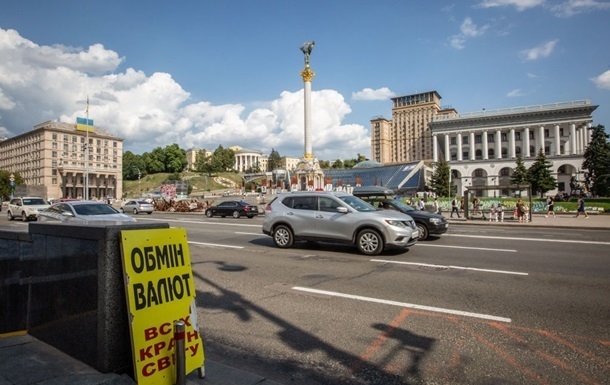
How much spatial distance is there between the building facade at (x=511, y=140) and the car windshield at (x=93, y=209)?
264ft

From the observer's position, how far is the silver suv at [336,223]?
10320 mm

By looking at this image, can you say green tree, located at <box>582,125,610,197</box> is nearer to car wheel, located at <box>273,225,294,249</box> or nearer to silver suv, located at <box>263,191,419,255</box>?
silver suv, located at <box>263,191,419,255</box>

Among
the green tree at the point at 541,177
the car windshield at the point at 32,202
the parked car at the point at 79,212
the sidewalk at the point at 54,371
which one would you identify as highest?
the green tree at the point at 541,177

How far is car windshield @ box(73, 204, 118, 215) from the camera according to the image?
44.1 ft

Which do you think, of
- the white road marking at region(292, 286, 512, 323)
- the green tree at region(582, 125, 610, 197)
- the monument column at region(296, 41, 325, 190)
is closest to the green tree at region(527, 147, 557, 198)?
the green tree at region(582, 125, 610, 197)

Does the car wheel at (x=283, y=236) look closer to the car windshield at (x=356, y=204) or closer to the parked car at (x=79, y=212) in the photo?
the car windshield at (x=356, y=204)

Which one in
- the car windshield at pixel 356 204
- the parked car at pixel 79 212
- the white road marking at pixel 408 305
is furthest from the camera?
the parked car at pixel 79 212

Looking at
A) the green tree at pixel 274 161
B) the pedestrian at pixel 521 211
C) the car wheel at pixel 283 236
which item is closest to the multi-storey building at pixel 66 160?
the green tree at pixel 274 161

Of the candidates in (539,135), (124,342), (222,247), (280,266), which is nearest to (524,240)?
(280,266)

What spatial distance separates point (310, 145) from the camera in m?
70.6

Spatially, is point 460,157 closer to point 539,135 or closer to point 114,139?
point 539,135

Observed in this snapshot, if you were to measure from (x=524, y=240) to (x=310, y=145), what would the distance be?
5795 centimetres

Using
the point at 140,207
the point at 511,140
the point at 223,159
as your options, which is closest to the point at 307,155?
the point at 140,207

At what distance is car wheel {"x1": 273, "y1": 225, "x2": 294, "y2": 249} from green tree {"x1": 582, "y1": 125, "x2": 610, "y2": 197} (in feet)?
190
